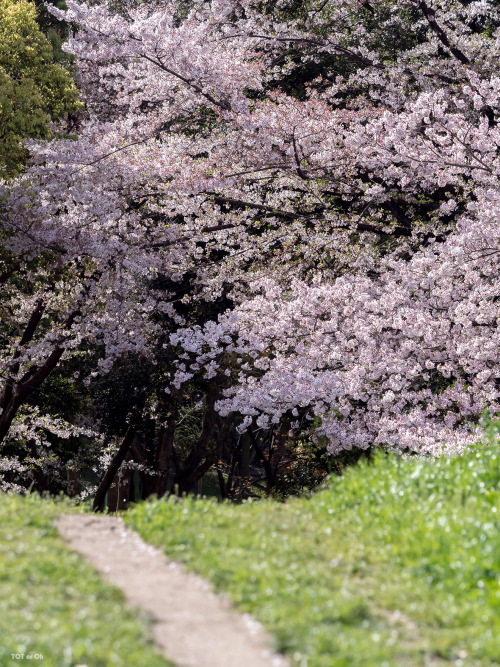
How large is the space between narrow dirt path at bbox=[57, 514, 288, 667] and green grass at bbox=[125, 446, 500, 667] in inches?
5.0

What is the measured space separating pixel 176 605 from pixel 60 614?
845 mm

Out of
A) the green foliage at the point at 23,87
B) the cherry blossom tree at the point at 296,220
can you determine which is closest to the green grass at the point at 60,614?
the cherry blossom tree at the point at 296,220

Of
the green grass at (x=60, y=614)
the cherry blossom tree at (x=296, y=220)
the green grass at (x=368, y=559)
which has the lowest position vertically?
the green grass at (x=60, y=614)

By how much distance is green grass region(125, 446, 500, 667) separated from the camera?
516 centimetres

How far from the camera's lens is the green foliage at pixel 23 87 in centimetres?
1680

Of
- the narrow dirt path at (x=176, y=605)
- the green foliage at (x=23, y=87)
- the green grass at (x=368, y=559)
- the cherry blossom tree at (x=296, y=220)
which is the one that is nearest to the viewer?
the narrow dirt path at (x=176, y=605)

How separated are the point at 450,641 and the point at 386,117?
Result: 1113 centimetres

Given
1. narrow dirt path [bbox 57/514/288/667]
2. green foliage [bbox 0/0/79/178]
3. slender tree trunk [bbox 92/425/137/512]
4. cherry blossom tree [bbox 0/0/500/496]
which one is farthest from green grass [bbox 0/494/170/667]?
slender tree trunk [bbox 92/425/137/512]

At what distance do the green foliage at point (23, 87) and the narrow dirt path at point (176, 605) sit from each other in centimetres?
1116

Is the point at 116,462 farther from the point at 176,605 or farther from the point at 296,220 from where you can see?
the point at 176,605

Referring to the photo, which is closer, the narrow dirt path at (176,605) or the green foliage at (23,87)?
the narrow dirt path at (176,605)

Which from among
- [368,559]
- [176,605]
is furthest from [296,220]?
[176,605]

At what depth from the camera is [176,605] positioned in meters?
5.73

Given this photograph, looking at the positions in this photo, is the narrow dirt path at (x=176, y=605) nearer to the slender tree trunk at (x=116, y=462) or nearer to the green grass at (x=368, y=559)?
the green grass at (x=368, y=559)
